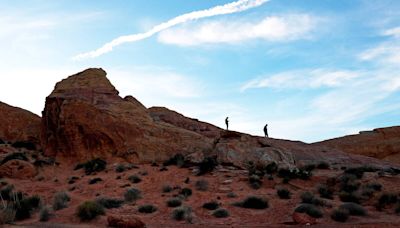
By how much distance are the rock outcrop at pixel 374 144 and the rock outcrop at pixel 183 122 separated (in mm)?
15195

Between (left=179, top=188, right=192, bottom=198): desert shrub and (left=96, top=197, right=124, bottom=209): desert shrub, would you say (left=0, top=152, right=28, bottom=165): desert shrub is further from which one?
(left=179, top=188, right=192, bottom=198): desert shrub

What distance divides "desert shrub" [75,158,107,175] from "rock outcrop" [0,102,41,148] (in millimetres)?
9186

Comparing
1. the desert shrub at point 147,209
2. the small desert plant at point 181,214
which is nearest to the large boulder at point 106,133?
the desert shrub at point 147,209

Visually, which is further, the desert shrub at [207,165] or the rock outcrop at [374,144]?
the rock outcrop at [374,144]

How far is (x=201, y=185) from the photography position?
23906 millimetres

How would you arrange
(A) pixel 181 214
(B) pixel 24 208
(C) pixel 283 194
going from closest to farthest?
(A) pixel 181 214
(B) pixel 24 208
(C) pixel 283 194

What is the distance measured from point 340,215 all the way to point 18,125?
1341 inches

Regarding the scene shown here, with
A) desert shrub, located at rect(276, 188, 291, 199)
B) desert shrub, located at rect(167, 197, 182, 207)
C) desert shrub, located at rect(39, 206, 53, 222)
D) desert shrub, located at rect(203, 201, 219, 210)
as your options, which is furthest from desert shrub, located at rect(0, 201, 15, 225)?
desert shrub, located at rect(276, 188, 291, 199)

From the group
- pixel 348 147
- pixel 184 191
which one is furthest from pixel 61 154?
pixel 348 147

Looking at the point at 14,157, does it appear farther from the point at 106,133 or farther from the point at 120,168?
the point at 120,168

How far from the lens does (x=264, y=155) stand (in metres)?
30.3

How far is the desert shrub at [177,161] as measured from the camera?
3052 cm

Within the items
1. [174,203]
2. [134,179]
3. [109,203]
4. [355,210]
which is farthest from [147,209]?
[355,210]

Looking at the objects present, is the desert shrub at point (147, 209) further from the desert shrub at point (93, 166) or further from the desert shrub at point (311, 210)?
the desert shrub at point (93, 166)
